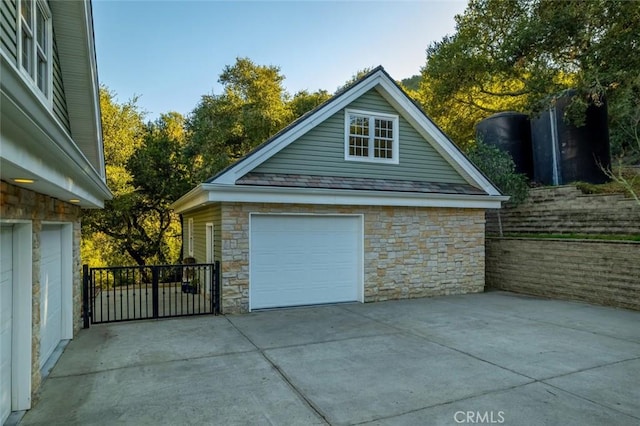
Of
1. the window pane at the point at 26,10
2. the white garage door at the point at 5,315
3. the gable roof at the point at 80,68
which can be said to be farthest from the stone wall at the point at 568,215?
the window pane at the point at 26,10

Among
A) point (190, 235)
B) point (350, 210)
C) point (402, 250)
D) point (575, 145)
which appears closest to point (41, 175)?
point (350, 210)

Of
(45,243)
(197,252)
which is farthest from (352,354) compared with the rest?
(197,252)

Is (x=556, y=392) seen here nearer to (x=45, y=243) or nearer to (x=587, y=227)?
(x=45, y=243)

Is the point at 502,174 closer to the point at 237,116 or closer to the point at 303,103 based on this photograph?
the point at 237,116

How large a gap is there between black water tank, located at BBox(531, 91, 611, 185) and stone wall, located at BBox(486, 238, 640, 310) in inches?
175

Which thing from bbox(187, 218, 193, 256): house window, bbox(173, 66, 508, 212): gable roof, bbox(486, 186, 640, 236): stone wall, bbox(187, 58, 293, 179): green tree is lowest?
bbox(187, 218, 193, 256): house window

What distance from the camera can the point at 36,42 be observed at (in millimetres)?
5051

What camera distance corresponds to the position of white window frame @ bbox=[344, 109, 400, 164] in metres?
9.93

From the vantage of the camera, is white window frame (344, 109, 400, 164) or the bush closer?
white window frame (344, 109, 400, 164)

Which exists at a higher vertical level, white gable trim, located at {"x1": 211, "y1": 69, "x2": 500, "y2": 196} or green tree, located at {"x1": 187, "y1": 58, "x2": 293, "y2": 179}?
green tree, located at {"x1": 187, "y1": 58, "x2": 293, "y2": 179}

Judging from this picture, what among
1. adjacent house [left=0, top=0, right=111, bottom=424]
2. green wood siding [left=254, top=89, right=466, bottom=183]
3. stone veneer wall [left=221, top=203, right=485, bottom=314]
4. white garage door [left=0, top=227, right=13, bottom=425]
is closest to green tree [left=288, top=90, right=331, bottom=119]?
green wood siding [left=254, top=89, right=466, bottom=183]

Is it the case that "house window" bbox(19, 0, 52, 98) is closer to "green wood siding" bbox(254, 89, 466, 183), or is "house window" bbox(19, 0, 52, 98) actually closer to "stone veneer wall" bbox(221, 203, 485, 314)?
"stone veneer wall" bbox(221, 203, 485, 314)

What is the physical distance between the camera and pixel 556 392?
434 centimetres

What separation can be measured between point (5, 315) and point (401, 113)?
9.39m
